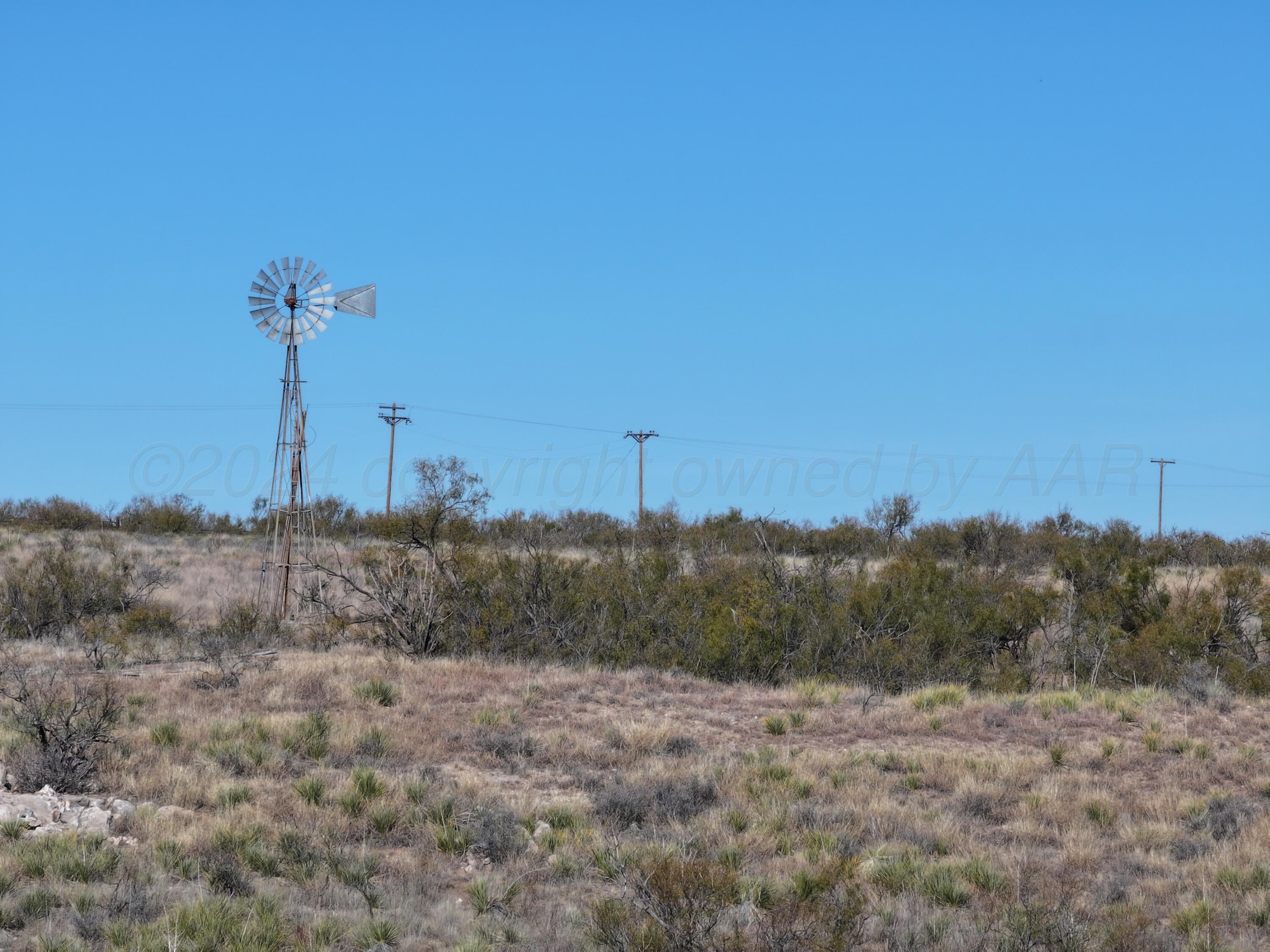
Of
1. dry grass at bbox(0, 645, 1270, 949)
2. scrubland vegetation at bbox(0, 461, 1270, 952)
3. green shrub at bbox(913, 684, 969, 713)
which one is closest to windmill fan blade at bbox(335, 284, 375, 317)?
scrubland vegetation at bbox(0, 461, 1270, 952)

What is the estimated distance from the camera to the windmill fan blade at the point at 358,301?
24172mm

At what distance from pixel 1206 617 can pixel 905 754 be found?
10.5 meters

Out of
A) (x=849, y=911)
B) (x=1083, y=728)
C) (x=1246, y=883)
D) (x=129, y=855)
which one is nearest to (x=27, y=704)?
(x=129, y=855)

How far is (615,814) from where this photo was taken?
9.99 m

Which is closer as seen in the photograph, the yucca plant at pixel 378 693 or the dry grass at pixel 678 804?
the dry grass at pixel 678 804

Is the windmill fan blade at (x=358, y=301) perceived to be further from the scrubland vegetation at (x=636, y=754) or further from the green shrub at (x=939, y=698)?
the green shrub at (x=939, y=698)

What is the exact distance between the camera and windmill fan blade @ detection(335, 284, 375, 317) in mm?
24172

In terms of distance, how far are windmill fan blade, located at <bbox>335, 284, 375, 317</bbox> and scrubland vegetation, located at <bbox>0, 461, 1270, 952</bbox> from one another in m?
5.64

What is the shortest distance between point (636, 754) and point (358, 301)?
586 inches

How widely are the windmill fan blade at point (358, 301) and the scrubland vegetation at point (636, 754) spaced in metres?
5.64

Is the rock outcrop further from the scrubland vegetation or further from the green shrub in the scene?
the green shrub

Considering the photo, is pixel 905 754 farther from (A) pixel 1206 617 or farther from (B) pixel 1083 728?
(A) pixel 1206 617

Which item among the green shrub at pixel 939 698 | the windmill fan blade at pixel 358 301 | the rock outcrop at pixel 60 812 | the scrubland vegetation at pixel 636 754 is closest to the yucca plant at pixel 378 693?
the scrubland vegetation at pixel 636 754

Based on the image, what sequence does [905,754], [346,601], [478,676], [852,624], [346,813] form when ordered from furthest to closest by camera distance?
[346,601]
[852,624]
[478,676]
[905,754]
[346,813]
